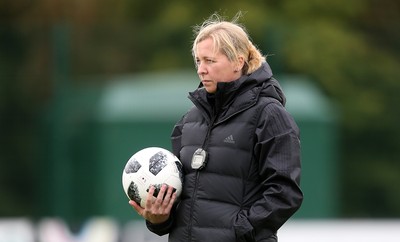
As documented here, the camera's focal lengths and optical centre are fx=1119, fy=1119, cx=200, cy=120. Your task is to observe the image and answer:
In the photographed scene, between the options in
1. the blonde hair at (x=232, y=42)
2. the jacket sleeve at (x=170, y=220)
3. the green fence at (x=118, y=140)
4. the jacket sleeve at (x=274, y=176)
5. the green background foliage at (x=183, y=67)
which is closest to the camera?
the jacket sleeve at (x=274, y=176)

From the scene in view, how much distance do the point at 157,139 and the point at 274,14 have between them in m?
4.38

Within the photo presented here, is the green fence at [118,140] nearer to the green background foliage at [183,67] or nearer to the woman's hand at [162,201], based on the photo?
the green background foliage at [183,67]

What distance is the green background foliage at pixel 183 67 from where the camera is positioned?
456 inches

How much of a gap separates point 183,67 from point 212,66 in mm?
7806

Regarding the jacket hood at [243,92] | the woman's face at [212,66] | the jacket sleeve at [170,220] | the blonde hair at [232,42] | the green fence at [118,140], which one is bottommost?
the green fence at [118,140]

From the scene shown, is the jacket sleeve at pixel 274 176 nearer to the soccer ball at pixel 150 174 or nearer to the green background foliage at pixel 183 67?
the soccer ball at pixel 150 174

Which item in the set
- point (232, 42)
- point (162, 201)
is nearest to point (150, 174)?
point (162, 201)

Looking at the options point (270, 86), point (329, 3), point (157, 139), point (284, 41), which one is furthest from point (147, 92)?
point (270, 86)

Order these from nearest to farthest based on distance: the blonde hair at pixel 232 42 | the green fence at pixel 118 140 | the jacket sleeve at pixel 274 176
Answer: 1. the jacket sleeve at pixel 274 176
2. the blonde hair at pixel 232 42
3. the green fence at pixel 118 140

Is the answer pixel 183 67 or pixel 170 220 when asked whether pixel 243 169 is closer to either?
pixel 170 220

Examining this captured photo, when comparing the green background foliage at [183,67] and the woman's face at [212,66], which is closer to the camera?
the woman's face at [212,66]

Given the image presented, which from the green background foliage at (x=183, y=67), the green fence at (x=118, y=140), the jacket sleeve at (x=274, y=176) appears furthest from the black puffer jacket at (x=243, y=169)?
the green fence at (x=118, y=140)

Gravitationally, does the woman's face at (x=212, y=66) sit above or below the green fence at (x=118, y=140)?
above

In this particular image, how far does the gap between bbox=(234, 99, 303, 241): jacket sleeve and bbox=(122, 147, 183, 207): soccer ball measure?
37 centimetres
